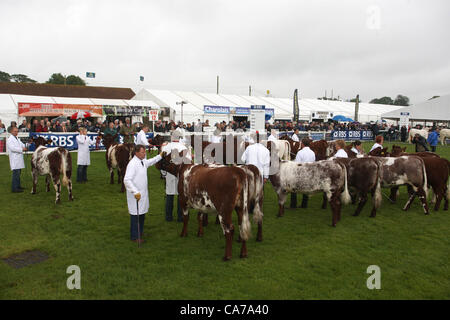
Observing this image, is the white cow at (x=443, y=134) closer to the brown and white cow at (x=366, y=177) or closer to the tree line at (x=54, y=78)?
the brown and white cow at (x=366, y=177)

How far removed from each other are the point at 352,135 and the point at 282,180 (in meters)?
24.0

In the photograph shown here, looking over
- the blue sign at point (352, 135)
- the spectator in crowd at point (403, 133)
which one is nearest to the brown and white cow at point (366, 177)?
the blue sign at point (352, 135)

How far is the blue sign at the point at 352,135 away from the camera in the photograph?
27.7 m

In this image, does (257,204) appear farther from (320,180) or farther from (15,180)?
(15,180)

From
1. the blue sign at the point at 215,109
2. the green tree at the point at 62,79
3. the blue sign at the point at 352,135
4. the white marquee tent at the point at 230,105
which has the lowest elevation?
the blue sign at the point at 352,135

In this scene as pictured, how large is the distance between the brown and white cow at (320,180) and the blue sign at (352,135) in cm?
A: 2107

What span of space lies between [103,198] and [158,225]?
3000 millimetres

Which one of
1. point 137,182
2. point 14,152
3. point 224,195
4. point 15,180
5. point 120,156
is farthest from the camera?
point 120,156

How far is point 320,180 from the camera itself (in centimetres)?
721

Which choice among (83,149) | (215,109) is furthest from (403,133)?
(83,149)

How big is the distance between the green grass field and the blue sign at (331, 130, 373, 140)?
65.7ft

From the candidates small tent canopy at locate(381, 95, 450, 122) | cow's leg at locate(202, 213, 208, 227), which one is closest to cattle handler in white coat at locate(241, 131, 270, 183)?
cow's leg at locate(202, 213, 208, 227)

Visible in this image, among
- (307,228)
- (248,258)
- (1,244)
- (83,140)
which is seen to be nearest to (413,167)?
(307,228)
